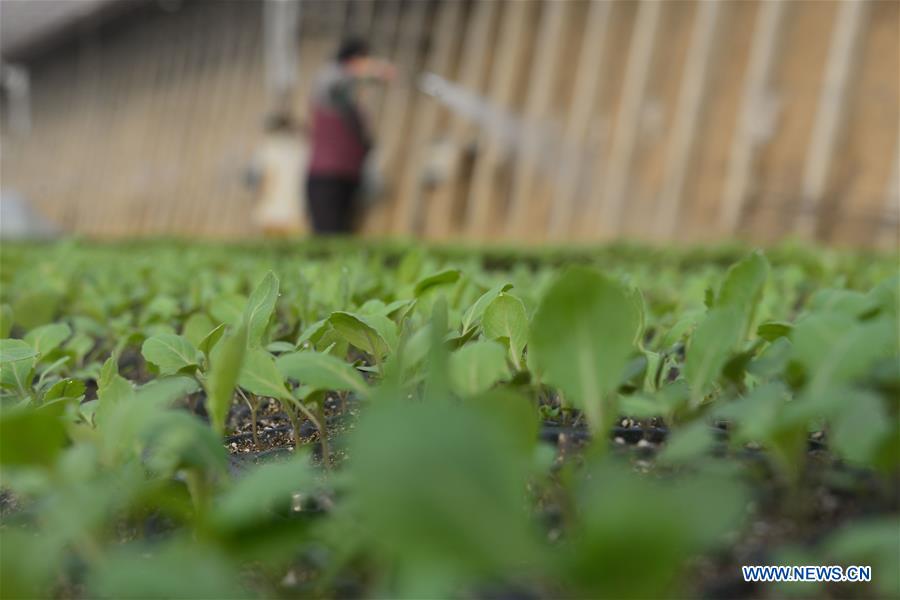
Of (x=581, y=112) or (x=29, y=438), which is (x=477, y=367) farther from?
(x=581, y=112)

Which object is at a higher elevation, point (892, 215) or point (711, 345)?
point (711, 345)

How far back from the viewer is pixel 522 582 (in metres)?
0.45

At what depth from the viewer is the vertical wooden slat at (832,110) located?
598cm

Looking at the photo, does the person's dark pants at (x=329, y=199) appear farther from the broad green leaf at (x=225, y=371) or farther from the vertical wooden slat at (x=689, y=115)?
the broad green leaf at (x=225, y=371)

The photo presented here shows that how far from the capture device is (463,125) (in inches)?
388

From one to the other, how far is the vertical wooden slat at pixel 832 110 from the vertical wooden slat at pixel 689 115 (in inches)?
37.9

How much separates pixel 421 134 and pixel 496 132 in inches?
Result: 61.5

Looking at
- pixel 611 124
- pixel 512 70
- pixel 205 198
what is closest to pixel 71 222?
pixel 205 198

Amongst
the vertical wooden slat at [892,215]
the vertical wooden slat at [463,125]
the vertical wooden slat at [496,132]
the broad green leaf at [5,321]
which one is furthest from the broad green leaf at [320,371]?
the vertical wooden slat at [463,125]

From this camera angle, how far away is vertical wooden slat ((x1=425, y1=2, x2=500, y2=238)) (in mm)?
9875

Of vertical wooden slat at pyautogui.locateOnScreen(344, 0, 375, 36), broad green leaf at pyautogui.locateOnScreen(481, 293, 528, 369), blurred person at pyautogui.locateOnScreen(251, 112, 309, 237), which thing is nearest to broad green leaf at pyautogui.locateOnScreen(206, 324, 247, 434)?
broad green leaf at pyautogui.locateOnScreen(481, 293, 528, 369)

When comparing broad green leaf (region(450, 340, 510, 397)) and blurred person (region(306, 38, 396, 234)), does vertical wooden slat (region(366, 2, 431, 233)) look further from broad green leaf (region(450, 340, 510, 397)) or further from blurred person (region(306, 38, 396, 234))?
broad green leaf (region(450, 340, 510, 397))

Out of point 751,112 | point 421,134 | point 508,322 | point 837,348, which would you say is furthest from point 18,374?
point 421,134

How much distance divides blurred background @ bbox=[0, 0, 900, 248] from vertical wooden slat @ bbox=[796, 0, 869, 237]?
0.01 metres
